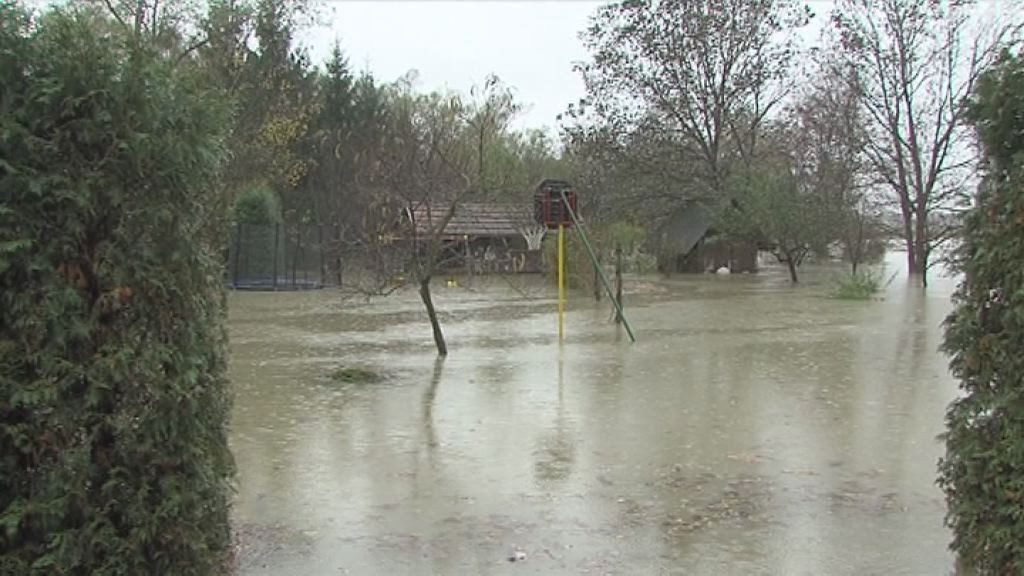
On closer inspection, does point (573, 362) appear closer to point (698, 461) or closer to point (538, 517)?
point (698, 461)

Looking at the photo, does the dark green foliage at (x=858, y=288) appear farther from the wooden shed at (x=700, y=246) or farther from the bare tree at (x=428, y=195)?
the wooden shed at (x=700, y=246)

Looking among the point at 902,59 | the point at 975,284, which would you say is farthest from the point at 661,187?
the point at 975,284

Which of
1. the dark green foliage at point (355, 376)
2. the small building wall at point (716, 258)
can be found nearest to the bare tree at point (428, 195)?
the dark green foliage at point (355, 376)

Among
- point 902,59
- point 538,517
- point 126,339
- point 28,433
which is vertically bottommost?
point 538,517

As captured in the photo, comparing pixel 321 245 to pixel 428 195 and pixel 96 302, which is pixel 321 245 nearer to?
pixel 428 195

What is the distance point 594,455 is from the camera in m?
6.78

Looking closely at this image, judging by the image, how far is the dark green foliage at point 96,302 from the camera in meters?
2.95

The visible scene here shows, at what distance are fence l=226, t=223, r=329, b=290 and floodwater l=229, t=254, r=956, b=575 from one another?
13789 millimetres

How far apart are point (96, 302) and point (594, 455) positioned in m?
4.39

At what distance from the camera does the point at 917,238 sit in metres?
31.7

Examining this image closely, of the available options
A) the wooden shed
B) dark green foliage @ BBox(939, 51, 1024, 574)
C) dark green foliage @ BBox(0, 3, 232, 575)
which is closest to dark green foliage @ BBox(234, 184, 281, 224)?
the wooden shed

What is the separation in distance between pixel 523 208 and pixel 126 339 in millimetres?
24952

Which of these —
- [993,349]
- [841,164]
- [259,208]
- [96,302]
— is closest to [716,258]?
[841,164]

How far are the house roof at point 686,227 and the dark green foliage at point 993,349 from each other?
35997 millimetres
